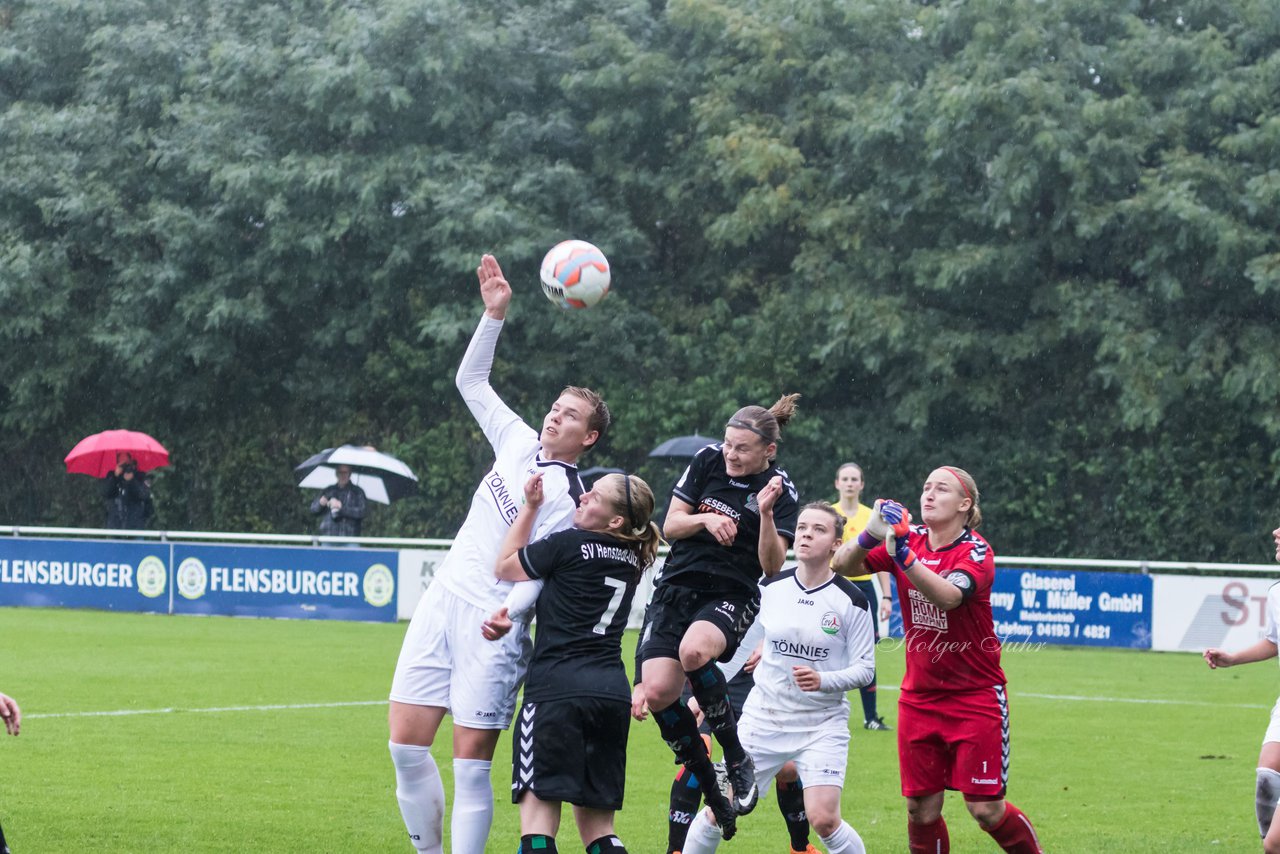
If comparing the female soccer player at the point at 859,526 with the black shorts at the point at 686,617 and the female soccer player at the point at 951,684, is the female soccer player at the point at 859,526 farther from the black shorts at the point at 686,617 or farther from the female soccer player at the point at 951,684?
the female soccer player at the point at 951,684

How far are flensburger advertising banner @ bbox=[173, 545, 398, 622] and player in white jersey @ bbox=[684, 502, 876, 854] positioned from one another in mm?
14766

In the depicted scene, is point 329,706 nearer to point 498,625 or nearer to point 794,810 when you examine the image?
point 794,810

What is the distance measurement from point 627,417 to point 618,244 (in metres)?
3.03

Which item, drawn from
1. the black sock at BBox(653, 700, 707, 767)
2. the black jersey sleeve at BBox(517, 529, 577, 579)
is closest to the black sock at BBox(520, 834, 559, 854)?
the black jersey sleeve at BBox(517, 529, 577, 579)

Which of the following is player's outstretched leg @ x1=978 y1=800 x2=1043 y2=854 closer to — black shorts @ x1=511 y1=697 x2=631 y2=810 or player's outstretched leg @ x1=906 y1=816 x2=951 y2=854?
player's outstretched leg @ x1=906 y1=816 x2=951 y2=854

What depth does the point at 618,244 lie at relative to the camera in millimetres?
30469

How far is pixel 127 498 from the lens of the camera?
27000mm

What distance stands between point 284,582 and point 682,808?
1592 centimetres

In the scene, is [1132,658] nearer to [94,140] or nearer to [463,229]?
[463,229]

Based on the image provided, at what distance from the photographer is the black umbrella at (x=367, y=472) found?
25.7 metres

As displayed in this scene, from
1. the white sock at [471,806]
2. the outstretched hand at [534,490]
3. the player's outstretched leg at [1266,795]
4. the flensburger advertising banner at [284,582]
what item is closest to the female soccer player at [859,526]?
the player's outstretched leg at [1266,795]

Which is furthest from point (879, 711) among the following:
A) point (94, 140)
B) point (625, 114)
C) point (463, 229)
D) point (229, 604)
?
point (94, 140)

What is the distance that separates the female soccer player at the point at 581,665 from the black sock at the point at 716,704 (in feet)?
4.00

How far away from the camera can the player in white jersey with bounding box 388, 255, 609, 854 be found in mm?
6676
